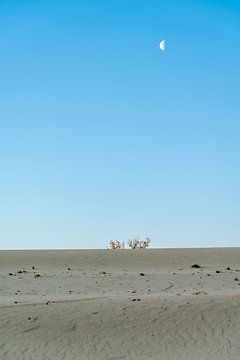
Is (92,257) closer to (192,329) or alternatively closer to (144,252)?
(144,252)

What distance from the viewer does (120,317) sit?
1109 centimetres

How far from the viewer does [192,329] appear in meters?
10.7

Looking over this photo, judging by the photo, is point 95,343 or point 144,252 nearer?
point 95,343

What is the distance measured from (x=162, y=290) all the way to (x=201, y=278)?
110 inches

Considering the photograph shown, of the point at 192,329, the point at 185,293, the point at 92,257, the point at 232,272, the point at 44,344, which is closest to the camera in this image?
the point at 44,344

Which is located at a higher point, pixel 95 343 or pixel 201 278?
pixel 201 278

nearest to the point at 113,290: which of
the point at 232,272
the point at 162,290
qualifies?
the point at 162,290

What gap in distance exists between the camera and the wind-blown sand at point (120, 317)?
32.0ft

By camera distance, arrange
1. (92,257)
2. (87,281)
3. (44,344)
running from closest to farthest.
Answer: (44,344) → (87,281) → (92,257)

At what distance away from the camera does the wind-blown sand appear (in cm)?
974

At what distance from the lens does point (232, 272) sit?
1841 centimetres

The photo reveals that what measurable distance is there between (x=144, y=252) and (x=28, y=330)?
559 inches

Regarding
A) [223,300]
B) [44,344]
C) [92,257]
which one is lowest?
[44,344]

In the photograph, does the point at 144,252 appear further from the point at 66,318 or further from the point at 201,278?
the point at 66,318
